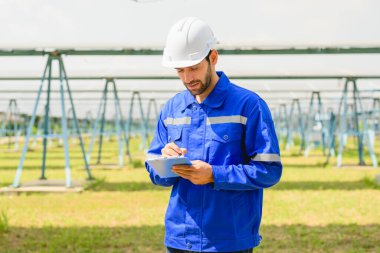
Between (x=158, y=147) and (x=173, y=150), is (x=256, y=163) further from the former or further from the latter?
(x=158, y=147)

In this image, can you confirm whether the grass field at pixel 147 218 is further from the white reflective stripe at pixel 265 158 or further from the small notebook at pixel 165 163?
the white reflective stripe at pixel 265 158

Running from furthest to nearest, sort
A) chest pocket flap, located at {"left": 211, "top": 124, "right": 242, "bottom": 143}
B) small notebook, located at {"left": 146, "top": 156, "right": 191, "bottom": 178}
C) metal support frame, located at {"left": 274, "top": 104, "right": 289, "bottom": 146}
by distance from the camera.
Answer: metal support frame, located at {"left": 274, "top": 104, "right": 289, "bottom": 146} → chest pocket flap, located at {"left": 211, "top": 124, "right": 242, "bottom": 143} → small notebook, located at {"left": 146, "top": 156, "right": 191, "bottom": 178}

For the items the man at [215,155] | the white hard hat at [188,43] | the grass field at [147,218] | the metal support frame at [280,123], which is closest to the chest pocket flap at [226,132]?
the man at [215,155]

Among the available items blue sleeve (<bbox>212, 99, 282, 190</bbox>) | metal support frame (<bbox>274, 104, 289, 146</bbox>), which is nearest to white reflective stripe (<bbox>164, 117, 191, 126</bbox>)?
blue sleeve (<bbox>212, 99, 282, 190</bbox>)

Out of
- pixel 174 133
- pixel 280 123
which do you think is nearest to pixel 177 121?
pixel 174 133

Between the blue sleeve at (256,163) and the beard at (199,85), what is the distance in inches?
7.3

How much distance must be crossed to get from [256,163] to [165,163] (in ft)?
1.04

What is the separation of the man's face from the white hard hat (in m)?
0.02

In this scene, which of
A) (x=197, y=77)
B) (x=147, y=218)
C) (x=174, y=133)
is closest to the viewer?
(x=197, y=77)

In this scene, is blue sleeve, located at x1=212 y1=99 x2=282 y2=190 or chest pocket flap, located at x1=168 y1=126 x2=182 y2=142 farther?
chest pocket flap, located at x1=168 y1=126 x2=182 y2=142

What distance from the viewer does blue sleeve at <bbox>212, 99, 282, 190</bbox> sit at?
88.1 inches

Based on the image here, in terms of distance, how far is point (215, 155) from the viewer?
2.30 metres

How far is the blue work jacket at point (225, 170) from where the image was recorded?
7.47 feet

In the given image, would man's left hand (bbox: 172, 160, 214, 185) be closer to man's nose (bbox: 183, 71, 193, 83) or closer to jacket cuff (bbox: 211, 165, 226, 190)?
jacket cuff (bbox: 211, 165, 226, 190)
